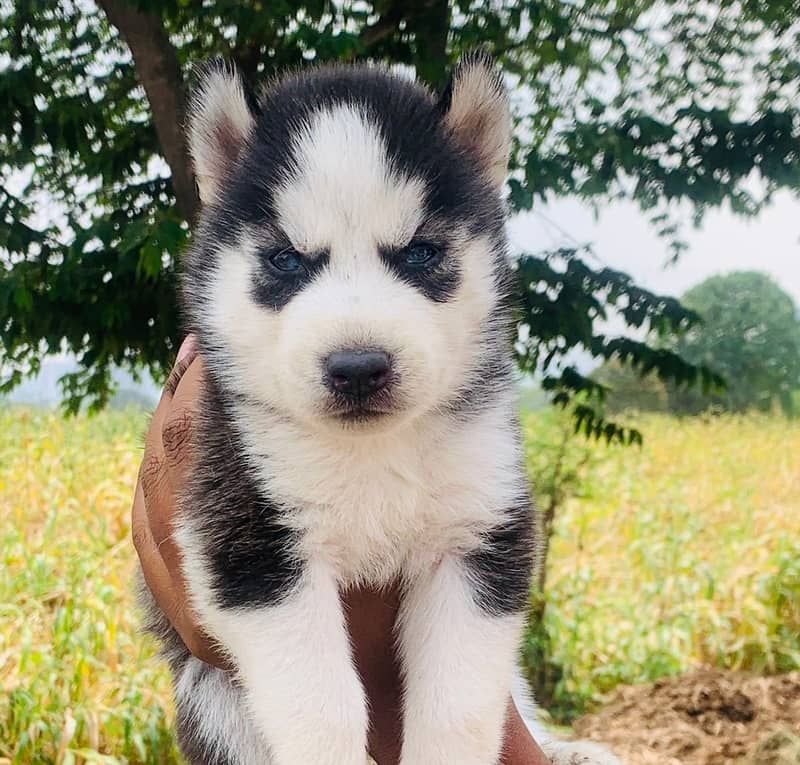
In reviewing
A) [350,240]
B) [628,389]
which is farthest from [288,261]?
[628,389]

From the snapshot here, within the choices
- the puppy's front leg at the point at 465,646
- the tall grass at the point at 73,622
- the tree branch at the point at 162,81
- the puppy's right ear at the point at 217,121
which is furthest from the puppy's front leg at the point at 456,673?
the tree branch at the point at 162,81

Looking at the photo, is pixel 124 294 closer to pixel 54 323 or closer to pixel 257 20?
pixel 54 323

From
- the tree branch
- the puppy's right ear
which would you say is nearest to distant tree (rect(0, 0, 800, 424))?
the tree branch

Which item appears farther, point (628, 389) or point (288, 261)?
point (628, 389)

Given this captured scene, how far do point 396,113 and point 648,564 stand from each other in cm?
517

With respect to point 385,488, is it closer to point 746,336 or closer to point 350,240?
point 350,240

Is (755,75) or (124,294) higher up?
(755,75)

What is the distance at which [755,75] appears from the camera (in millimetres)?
4402

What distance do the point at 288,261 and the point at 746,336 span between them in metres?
4.04

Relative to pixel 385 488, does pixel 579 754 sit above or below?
below

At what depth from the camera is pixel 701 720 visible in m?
4.67

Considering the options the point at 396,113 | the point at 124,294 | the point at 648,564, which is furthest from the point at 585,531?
the point at 396,113

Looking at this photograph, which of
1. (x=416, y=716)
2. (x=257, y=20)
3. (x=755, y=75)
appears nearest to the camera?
(x=416, y=716)

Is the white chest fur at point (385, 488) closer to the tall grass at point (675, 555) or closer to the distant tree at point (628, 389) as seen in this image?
the distant tree at point (628, 389)
